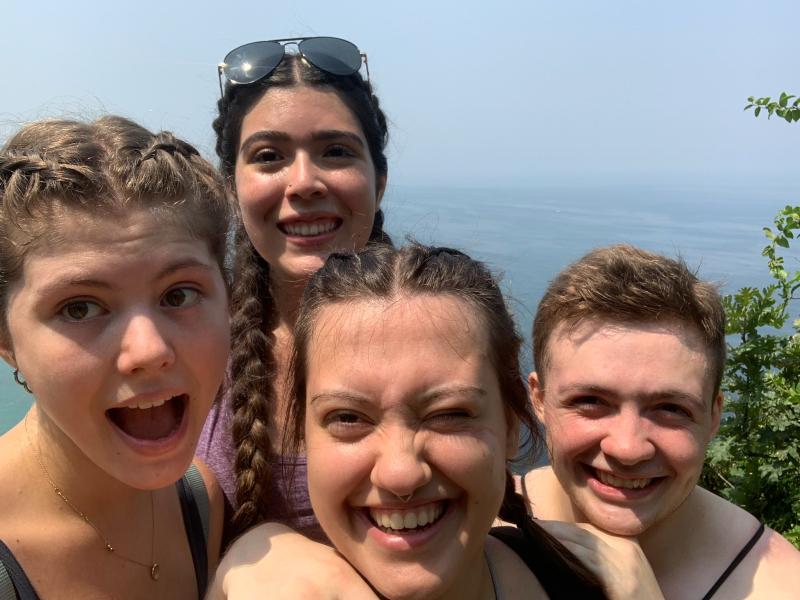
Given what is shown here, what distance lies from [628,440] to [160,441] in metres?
1.58

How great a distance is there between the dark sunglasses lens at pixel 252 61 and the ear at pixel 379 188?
0.77 m

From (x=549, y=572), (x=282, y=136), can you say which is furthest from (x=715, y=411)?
(x=282, y=136)

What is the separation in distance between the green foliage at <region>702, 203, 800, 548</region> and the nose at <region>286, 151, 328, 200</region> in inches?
107

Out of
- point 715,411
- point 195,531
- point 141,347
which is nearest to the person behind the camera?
point 141,347

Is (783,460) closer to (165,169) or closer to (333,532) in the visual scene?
(333,532)

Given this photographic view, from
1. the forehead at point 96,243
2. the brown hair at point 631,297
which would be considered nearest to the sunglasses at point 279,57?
the brown hair at point 631,297

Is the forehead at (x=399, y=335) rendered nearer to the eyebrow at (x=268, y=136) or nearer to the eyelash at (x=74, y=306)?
the eyelash at (x=74, y=306)

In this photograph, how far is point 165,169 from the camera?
2188 millimetres

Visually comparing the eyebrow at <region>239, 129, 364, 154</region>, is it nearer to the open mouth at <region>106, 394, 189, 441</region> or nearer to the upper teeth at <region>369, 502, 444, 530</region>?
the open mouth at <region>106, 394, 189, 441</region>

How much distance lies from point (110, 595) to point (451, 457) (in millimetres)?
1178

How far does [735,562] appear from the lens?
8.89 ft

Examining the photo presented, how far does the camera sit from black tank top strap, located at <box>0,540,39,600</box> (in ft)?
6.33

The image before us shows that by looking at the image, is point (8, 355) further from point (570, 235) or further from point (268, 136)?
point (570, 235)

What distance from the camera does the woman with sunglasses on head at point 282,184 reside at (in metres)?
3.23
